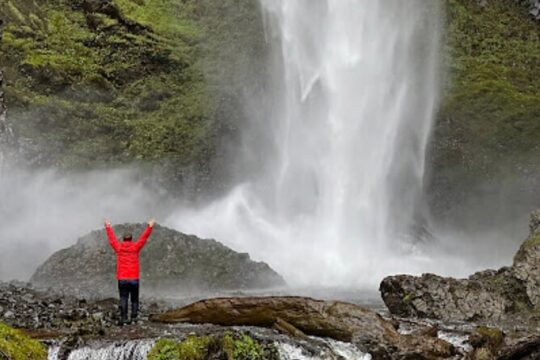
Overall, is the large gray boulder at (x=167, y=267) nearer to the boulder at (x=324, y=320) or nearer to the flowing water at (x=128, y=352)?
the boulder at (x=324, y=320)

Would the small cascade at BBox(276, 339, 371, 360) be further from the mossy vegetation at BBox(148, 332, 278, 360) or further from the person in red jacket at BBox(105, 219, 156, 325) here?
the person in red jacket at BBox(105, 219, 156, 325)

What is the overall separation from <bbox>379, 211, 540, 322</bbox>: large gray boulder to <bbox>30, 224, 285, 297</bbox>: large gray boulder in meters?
7.42

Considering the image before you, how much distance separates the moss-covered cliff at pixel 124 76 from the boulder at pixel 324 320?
24.1m

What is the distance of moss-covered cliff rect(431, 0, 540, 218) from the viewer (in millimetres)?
35844

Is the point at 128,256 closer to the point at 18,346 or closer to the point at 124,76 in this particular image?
the point at 18,346

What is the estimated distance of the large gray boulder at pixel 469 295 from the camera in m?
15.5

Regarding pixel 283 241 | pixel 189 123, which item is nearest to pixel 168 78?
pixel 189 123

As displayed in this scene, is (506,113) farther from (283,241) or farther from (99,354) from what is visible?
(99,354)

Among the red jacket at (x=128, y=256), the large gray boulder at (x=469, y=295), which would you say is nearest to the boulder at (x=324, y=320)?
the red jacket at (x=128, y=256)

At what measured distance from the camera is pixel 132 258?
485 inches

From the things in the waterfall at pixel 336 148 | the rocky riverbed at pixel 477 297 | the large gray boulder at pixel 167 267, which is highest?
the waterfall at pixel 336 148

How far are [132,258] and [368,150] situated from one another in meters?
23.1

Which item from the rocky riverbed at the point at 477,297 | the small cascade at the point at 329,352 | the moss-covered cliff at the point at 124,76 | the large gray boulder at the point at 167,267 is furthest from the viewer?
the moss-covered cliff at the point at 124,76

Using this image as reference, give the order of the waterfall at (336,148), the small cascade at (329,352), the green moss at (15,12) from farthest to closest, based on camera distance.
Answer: the green moss at (15,12)
the waterfall at (336,148)
the small cascade at (329,352)
